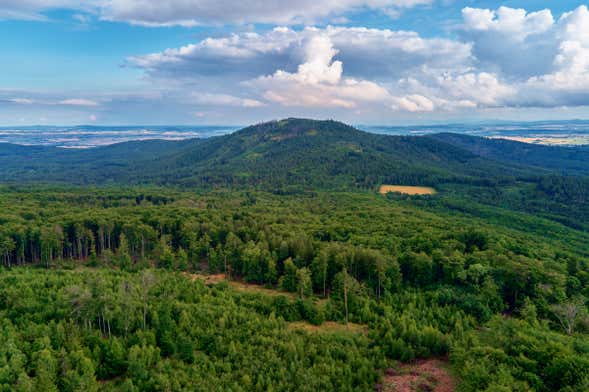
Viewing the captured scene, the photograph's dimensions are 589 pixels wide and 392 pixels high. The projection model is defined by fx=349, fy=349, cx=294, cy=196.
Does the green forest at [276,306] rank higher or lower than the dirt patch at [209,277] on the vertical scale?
higher

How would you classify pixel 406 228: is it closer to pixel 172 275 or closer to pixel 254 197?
pixel 172 275

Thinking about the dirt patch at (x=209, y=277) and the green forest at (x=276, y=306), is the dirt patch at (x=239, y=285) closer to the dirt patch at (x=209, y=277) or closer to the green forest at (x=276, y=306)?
the dirt patch at (x=209, y=277)

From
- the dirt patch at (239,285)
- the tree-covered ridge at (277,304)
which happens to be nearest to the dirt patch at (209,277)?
the dirt patch at (239,285)

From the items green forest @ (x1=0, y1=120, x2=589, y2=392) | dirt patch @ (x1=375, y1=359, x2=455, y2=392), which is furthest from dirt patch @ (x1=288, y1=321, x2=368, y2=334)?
dirt patch @ (x1=375, y1=359, x2=455, y2=392)

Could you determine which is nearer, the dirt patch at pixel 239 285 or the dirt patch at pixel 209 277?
the dirt patch at pixel 239 285

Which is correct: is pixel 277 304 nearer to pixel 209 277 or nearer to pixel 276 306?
pixel 276 306

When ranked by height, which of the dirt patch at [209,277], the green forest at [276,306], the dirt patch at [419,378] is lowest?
the dirt patch at [419,378]

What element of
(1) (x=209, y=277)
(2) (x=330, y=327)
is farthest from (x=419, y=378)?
(1) (x=209, y=277)
